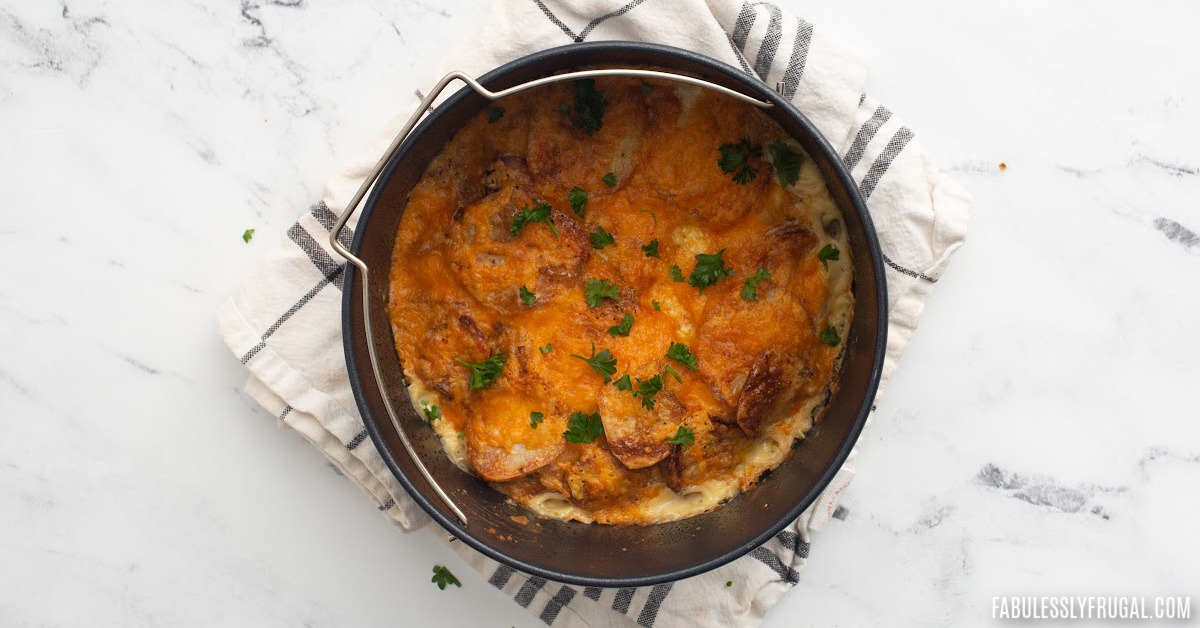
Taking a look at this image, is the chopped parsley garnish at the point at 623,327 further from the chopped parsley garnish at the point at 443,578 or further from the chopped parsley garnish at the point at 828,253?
the chopped parsley garnish at the point at 443,578

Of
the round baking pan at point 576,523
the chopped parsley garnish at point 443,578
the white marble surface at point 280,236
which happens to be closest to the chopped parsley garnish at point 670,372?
the round baking pan at point 576,523

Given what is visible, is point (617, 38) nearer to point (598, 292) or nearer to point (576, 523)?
point (598, 292)

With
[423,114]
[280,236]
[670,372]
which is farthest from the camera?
[280,236]

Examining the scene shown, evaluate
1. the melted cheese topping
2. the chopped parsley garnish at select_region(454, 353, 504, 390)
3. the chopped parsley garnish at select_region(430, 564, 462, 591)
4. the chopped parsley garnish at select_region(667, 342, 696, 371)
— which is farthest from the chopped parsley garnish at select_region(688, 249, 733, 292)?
the chopped parsley garnish at select_region(430, 564, 462, 591)

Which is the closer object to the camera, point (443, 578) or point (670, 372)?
point (670, 372)

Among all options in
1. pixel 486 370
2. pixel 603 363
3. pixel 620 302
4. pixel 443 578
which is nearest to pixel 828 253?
pixel 620 302

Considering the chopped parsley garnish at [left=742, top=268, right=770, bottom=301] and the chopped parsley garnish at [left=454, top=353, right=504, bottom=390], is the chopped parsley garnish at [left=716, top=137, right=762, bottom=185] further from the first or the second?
the chopped parsley garnish at [left=454, top=353, right=504, bottom=390]
